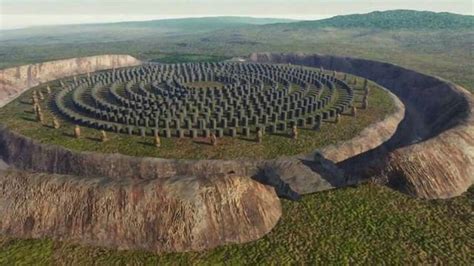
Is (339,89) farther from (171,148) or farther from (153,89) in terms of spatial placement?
(171,148)

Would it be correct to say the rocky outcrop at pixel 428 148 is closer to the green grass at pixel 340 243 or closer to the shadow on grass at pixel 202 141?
the green grass at pixel 340 243

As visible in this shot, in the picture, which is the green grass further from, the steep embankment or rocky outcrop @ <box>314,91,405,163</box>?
rocky outcrop @ <box>314,91,405,163</box>

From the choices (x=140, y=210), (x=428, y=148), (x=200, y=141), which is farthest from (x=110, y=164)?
(x=428, y=148)

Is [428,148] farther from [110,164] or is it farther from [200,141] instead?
[110,164]

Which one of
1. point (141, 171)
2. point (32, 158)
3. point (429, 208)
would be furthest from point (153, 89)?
point (429, 208)

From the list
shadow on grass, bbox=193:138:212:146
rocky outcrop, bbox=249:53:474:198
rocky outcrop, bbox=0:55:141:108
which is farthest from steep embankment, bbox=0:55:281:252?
rocky outcrop, bbox=0:55:141:108

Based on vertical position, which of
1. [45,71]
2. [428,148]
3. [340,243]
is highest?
[45,71]
